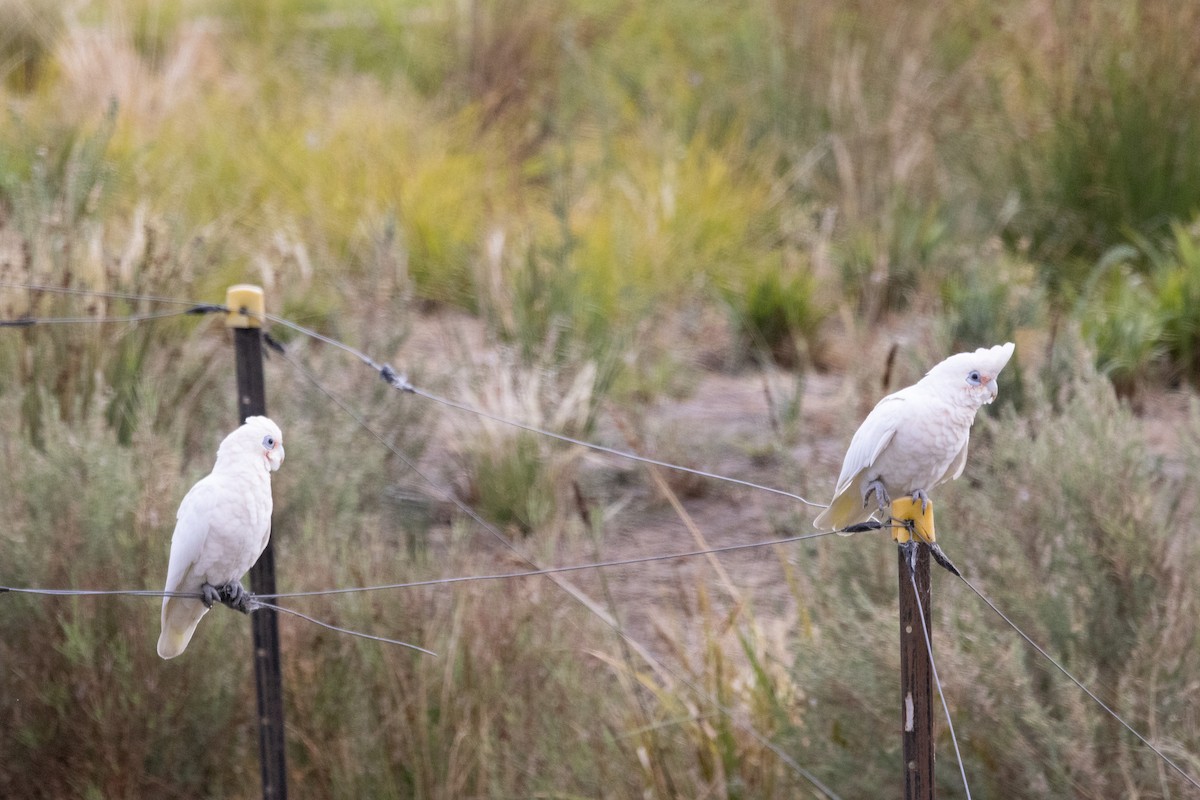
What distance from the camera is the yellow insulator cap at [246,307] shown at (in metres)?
2.21

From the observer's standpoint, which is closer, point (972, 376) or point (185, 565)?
point (972, 376)

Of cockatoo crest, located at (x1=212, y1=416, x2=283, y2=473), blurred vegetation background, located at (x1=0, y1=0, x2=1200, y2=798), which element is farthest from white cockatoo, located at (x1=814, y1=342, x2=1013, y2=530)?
blurred vegetation background, located at (x1=0, y1=0, x2=1200, y2=798)

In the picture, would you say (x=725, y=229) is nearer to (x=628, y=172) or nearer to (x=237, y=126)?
(x=628, y=172)

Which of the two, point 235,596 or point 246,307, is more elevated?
point 246,307

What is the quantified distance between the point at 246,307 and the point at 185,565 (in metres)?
0.59

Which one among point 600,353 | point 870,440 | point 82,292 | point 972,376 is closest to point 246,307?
point 82,292

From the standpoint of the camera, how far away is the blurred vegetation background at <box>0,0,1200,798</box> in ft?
8.83

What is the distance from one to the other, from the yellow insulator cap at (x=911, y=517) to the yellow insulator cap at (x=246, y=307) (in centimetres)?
111

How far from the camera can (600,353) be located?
193 inches

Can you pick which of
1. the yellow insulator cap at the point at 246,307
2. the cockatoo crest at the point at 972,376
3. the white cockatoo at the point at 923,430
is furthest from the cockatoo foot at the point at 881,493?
the yellow insulator cap at the point at 246,307

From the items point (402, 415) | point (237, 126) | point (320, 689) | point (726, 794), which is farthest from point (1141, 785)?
point (237, 126)

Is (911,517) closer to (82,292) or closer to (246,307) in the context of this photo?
(246,307)

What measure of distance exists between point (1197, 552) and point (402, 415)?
2.47 metres

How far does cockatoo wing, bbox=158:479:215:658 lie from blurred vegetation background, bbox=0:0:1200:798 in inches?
34.5
